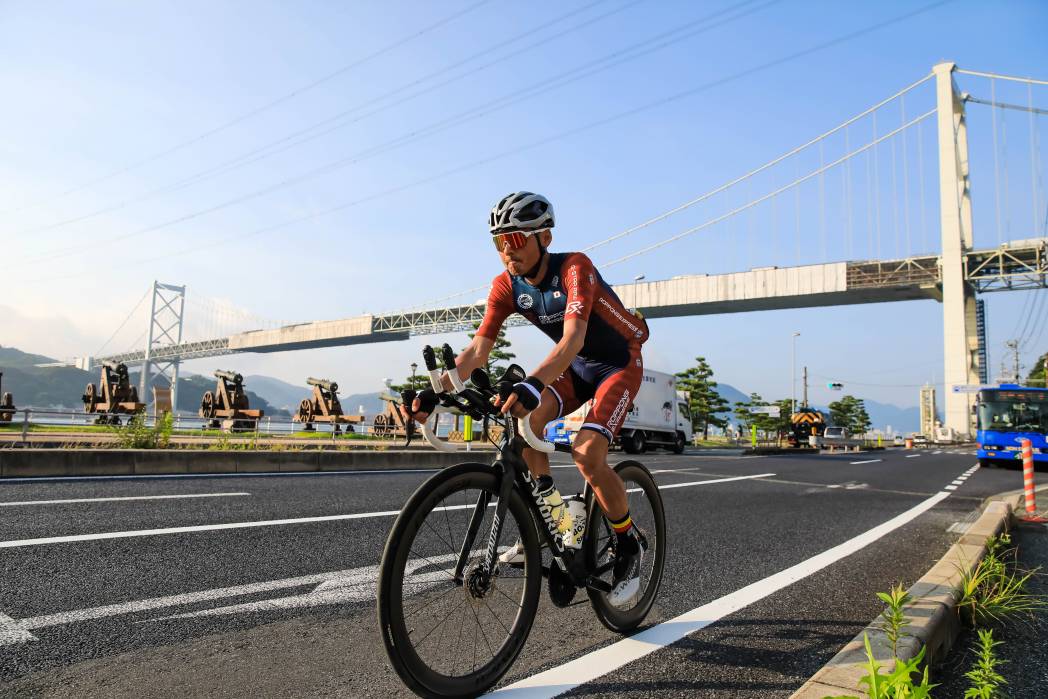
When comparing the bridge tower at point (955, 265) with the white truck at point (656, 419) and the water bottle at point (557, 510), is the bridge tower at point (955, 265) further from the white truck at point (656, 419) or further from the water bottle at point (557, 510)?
the water bottle at point (557, 510)

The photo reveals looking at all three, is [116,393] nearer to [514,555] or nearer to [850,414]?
[514,555]

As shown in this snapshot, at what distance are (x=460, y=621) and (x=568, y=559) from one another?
57cm

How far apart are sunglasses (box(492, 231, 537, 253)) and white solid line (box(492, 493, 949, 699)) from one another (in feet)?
5.58

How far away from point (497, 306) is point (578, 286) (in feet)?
1.73

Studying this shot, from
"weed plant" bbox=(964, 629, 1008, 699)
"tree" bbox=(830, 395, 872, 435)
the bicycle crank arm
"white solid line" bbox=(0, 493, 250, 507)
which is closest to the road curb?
"weed plant" bbox=(964, 629, 1008, 699)

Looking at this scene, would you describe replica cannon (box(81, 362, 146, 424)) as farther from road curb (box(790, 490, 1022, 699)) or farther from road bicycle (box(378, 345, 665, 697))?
road curb (box(790, 490, 1022, 699))

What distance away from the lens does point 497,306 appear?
10.6 feet

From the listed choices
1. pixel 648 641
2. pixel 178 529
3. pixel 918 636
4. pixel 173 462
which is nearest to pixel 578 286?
pixel 648 641

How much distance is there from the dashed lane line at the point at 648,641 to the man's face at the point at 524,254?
1633 millimetres

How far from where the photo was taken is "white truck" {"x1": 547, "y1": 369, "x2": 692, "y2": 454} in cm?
2417

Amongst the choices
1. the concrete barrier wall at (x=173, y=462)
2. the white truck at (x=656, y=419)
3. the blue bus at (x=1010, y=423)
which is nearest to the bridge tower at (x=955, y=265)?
the blue bus at (x=1010, y=423)

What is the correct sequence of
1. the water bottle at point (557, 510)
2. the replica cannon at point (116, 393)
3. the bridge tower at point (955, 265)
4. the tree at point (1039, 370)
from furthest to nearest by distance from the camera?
the tree at point (1039, 370) < the bridge tower at point (955, 265) < the replica cannon at point (116, 393) < the water bottle at point (557, 510)

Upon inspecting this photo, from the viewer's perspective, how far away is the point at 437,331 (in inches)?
3600

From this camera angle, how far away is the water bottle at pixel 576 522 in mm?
2787
